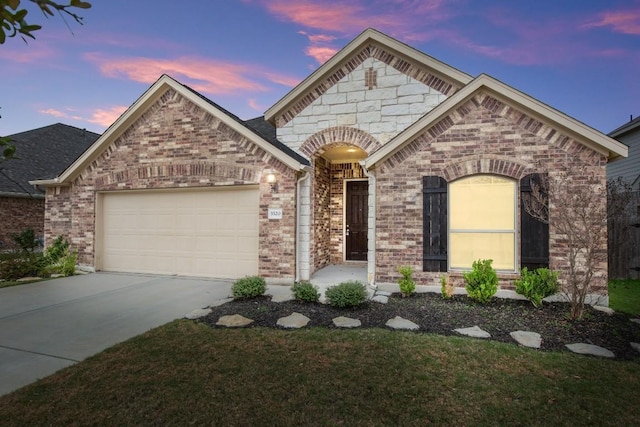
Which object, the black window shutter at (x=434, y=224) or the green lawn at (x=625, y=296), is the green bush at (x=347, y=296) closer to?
the black window shutter at (x=434, y=224)

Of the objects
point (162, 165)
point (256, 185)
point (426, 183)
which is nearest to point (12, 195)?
point (162, 165)

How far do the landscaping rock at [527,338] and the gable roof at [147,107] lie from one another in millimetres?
5385

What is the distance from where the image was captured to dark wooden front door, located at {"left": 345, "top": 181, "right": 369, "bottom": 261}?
36.4 ft

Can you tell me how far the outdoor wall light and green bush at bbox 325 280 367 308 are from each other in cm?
323

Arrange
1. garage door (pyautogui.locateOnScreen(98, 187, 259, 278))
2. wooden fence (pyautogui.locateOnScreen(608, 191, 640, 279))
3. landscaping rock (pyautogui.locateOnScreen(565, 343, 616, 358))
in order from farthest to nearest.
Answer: wooden fence (pyautogui.locateOnScreen(608, 191, 640, 279)) → garage door (pyautogui.locateOnScreen(98, 187, 259, 278)) → landscaping rock (pyautogui.locateOnScreen(565, 343, 616, 358))

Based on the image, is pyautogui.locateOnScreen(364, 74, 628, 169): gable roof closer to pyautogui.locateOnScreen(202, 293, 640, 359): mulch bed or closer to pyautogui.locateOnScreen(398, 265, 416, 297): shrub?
pyautogui.locateOnScreen(398, 265, 416, 297): shrub

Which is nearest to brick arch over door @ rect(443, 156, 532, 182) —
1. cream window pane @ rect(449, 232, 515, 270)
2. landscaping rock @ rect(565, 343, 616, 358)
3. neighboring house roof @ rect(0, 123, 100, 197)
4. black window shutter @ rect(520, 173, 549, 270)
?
black window shutter @ rect(520, 173, 549, 270)

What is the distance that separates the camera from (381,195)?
769cm

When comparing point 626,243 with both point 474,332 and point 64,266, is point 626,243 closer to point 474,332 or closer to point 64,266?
point 474,332

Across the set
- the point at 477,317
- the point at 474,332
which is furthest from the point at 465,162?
the point at 474,332

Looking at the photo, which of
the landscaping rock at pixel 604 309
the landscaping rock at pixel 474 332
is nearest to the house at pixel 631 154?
the landscaping rock at pixel 604 309

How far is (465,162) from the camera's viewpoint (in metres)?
7.23

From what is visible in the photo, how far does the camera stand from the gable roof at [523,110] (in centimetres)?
651

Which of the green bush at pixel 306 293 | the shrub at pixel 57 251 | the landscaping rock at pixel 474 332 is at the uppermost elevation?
the shrub at pixel 57 251
